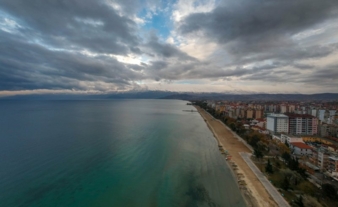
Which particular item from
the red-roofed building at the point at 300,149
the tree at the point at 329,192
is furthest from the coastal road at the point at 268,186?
the red-roofed building at the point at 300,149

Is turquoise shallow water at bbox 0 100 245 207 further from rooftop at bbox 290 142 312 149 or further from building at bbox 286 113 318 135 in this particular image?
building at bbox 286 113 318 135

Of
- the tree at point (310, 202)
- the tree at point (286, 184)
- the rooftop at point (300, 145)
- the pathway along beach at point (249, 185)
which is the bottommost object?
the pathway along beach at point (249, 185)

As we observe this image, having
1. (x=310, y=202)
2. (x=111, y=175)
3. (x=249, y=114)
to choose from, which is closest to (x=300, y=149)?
(x=310, y=202)

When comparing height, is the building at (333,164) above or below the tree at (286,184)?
above

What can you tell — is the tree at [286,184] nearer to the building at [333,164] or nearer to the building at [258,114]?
the building at [333,164]

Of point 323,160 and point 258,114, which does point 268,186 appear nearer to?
point 323,160

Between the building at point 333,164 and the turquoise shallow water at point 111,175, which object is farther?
the building at point 333,164

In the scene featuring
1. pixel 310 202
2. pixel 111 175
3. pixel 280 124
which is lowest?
pixel 111 175

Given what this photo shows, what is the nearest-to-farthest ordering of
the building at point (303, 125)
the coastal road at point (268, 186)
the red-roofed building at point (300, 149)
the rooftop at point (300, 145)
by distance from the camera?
1. the coastal road at point (268, 186)
2. the red-roofed building at point (300, 149)
3. the rooftop at point (300, 145)
4. the building at point (303, 125)
